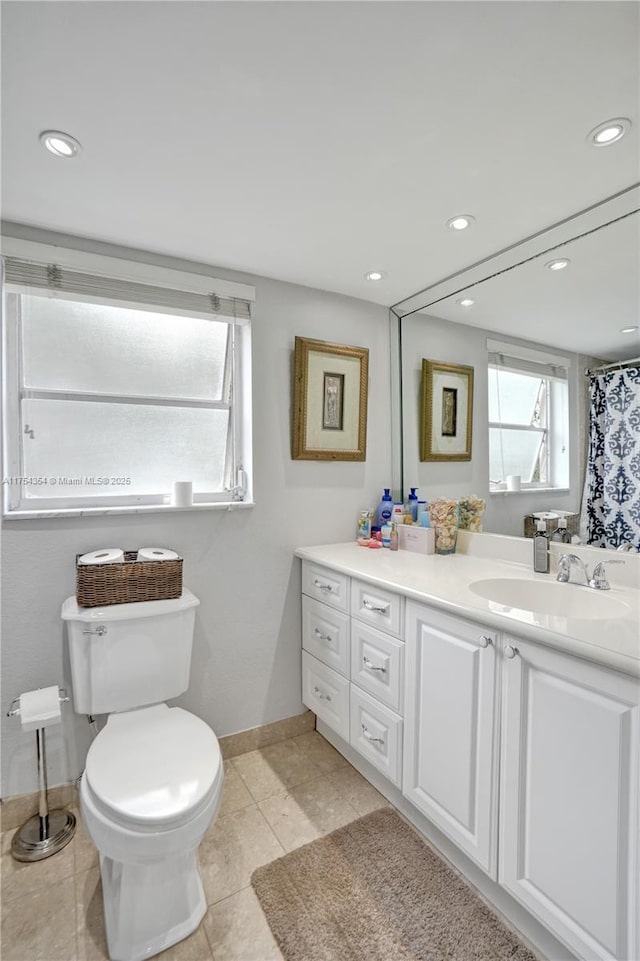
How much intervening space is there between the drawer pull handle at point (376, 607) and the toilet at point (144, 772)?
670mm

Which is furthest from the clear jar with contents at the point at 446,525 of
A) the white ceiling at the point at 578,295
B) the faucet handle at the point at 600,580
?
the white ceiling at the point at 578,295

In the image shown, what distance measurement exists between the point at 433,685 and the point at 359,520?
1.07 meters

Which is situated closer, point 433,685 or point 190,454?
point 433,685

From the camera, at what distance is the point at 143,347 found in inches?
77.1

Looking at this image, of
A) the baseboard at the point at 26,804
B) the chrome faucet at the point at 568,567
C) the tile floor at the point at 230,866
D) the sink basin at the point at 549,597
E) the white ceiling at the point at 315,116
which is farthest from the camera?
the baseboard at the point at 26,804

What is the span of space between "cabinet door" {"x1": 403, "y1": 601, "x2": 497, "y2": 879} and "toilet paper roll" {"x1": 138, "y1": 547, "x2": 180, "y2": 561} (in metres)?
0.92

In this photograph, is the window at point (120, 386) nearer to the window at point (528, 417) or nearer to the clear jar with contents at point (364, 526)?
the clear jar with contents at point (364, 526)

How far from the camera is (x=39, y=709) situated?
1538 millimetres

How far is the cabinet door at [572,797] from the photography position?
943 mm

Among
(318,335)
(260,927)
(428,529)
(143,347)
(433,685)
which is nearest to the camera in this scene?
(260,927)

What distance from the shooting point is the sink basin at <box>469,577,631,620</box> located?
1432 millimetres

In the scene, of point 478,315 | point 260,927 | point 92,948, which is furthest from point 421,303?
point 92,948

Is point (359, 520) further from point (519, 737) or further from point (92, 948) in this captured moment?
point (92, 948)

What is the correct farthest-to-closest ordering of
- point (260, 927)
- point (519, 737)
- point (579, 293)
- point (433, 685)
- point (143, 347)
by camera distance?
1. point (143, 347)
2. point (579, 293)
3. point (433, 685)
4. point (260, 927)
5. point (519, 737)
